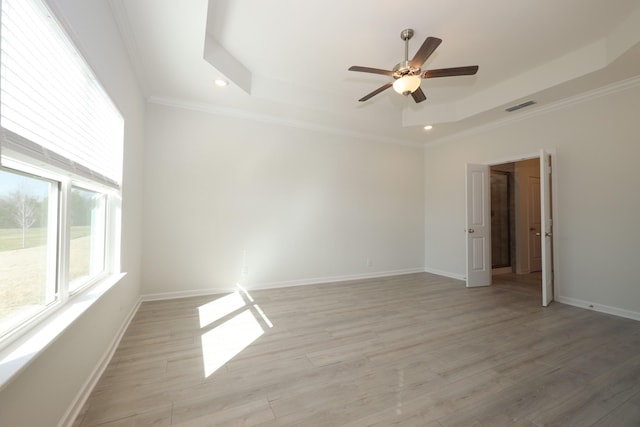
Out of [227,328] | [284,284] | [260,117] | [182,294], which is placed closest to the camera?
[227,328]

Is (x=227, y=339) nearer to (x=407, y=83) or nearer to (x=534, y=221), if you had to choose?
(x=407, y=83)

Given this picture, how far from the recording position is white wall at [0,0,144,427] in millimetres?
1116

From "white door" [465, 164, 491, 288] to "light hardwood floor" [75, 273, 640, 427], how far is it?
3.70ft

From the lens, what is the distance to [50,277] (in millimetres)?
1491

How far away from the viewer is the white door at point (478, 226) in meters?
4.38

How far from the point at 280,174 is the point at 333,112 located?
1279 mm

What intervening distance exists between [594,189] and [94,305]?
5.37 m

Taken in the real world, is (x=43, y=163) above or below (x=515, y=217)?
above

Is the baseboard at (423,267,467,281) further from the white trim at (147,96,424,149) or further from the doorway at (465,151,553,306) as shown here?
the white trim at (147,96,424,149)

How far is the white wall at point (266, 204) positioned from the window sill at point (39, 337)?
189 cm

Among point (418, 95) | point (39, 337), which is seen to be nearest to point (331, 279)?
point (418, 95)

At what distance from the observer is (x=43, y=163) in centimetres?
121

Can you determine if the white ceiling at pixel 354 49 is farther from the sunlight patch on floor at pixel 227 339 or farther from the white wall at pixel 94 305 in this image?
the sunlight patch on floor at pixel 227 339

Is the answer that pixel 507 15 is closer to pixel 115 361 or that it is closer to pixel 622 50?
pixel 622 50
